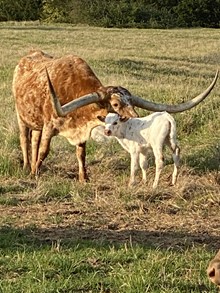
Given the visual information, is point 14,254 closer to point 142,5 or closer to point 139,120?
point 139,120

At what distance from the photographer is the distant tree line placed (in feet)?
198

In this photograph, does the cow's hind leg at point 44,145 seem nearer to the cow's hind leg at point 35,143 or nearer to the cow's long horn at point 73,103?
the cow's hind leg at point 35,143

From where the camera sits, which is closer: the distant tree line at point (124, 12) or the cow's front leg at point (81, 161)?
the cow's front leg at point (81, 161)

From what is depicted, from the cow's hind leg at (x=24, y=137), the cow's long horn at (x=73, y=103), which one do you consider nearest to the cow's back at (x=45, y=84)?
the cow's hind leg at (x=24, y=137)

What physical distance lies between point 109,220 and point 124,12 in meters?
54.4

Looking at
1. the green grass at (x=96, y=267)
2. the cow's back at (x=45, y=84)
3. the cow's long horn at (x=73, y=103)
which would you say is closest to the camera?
the green grass at (x=96, y=267)

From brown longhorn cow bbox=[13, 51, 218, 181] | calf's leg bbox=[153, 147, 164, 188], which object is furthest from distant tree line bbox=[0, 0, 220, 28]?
calf's leg bbox=[153, 147, 164, 188]

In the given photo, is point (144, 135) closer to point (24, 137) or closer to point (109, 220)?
point (109, 220)

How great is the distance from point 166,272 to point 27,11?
61246 millimetres

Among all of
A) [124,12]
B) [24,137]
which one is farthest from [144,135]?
[124,12]

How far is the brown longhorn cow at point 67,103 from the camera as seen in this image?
30.6ft

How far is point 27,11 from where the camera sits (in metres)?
65.6

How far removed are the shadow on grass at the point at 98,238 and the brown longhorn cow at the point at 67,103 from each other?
227 centimetres

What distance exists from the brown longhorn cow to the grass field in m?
0.43
